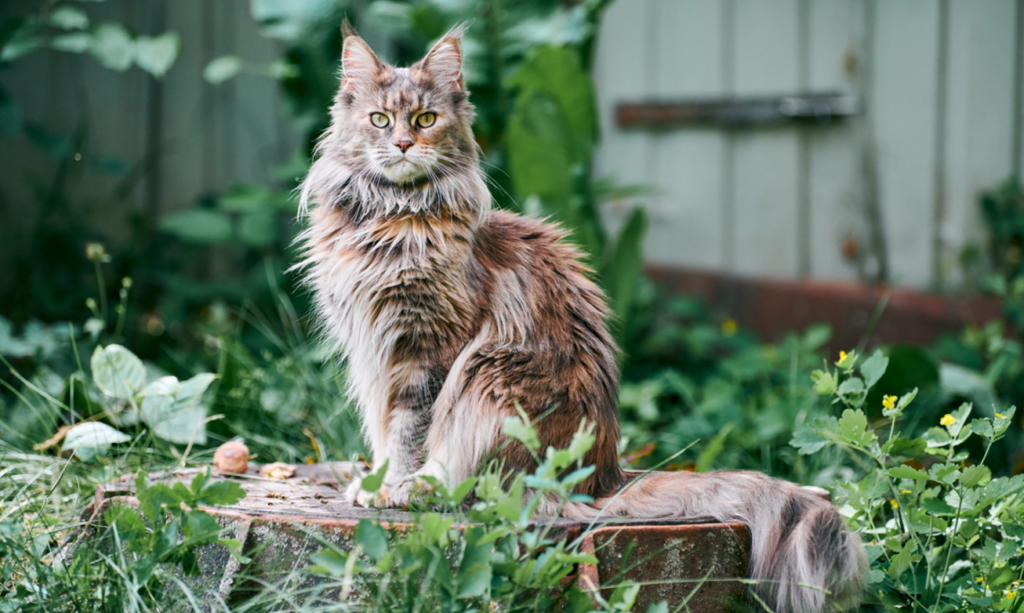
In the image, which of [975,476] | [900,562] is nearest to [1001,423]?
[975,476]

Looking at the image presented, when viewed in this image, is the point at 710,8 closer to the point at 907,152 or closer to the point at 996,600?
the point at 907,152

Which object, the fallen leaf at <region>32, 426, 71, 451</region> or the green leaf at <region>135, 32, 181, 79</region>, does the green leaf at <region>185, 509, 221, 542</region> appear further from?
the green leaf at <region>135, 32, 181, 79</region>

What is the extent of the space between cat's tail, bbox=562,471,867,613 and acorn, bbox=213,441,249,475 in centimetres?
97

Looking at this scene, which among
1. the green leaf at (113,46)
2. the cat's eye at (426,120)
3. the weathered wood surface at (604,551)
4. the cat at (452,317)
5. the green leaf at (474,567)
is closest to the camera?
the green leaf at (474,567)

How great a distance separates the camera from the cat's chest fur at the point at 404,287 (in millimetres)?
1943

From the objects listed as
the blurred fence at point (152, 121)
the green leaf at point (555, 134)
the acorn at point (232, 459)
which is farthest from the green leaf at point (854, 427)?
the blurred fence at point (152, 121)

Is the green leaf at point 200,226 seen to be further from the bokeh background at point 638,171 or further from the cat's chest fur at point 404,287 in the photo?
the cat's chest fur at point 404,287

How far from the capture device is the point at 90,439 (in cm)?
212

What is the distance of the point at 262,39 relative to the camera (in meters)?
4.63

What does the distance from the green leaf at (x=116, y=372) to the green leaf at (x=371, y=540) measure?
1.12 meters

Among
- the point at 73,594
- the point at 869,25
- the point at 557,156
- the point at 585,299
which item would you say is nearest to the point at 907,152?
the point at 869,25

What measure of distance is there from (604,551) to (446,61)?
1.33m

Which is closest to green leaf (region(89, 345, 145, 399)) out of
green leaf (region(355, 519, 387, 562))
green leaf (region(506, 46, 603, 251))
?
green leaf (region(355, 519, 387, 562))

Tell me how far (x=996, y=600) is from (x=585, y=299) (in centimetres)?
116
